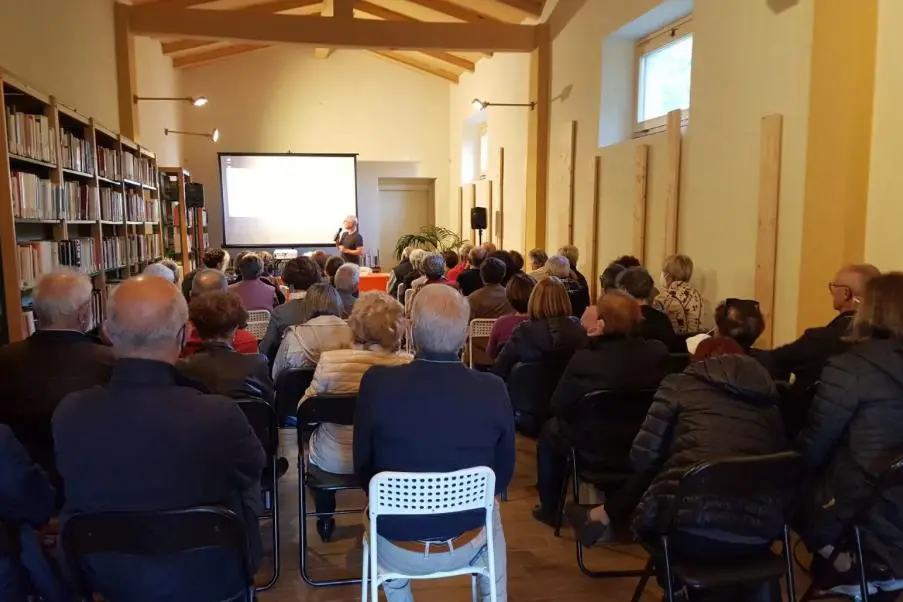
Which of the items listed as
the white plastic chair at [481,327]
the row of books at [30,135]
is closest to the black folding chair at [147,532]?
the row of books at [30,135]

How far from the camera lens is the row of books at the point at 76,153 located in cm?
480

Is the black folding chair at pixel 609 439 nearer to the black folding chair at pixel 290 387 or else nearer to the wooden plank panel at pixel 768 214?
the black folding chair at pixel 290 387

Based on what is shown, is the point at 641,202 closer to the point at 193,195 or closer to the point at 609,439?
the point at 609,439

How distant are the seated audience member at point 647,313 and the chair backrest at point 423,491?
208 cm

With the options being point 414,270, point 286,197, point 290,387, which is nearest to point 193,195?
point 286,197

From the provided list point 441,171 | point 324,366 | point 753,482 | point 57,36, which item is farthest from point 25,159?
point 441,171

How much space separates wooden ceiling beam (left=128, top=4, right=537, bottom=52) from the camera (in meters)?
7.89

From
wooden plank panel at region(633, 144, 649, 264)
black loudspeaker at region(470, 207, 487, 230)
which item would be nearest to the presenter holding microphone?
black loudspeaker at region(470, 207, 487, 230)

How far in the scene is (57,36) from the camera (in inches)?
213

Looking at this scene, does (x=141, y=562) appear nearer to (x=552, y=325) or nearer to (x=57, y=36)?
(x=552, y=325)

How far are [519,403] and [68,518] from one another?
7.53 ft

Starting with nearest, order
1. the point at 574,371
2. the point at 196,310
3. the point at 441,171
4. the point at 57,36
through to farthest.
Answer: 1. the point at 196,310
2. the point at 574,371
3. the point at 57,36
4. the point at 441,171

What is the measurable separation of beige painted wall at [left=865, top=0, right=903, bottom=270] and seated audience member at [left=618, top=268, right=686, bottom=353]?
119cm

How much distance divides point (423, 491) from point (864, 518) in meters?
Result: 1.36
